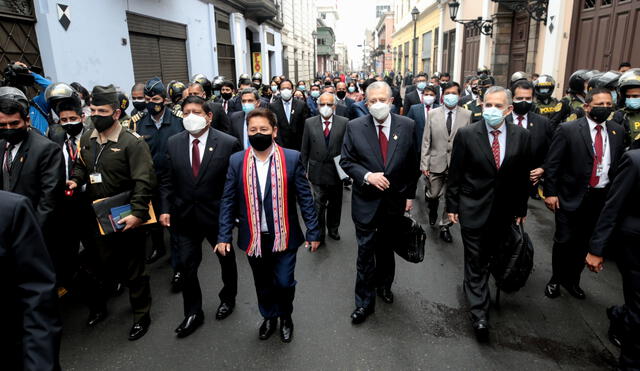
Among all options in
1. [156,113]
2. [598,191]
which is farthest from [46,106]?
[598,191]

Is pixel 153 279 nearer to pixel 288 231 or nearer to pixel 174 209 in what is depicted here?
pixel 174 209

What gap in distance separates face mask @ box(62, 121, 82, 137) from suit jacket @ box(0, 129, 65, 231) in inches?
23.7

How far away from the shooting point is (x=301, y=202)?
3.39m

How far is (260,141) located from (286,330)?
1608 millimetres

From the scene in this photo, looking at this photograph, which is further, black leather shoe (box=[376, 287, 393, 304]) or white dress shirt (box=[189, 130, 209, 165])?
black leather shoe (box=[376, 287, 393, 304])

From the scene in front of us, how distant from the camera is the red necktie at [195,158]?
3.64 metres

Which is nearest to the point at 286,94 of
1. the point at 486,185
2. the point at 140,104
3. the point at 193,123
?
the point at 140,104

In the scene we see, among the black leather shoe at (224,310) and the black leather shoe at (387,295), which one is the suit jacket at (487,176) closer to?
the black leather shoe at (387,295)

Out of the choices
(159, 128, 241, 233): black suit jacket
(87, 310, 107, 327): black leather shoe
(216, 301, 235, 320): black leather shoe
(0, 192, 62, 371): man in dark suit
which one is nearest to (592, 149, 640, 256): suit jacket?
(159, 128, 241, 233): black suit jacket

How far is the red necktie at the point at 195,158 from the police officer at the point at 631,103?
4.06 metres

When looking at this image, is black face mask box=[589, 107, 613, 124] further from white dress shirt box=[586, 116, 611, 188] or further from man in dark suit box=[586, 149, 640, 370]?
man in dark suit box=[586, 149, 640, 370]

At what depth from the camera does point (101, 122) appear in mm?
3545

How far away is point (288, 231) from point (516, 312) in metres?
2.32

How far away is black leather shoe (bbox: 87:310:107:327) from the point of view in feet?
12.9
